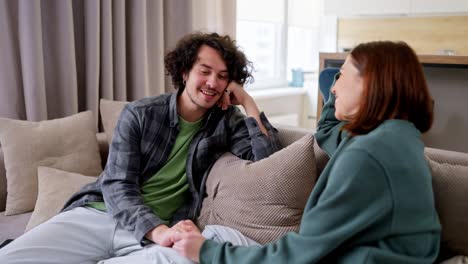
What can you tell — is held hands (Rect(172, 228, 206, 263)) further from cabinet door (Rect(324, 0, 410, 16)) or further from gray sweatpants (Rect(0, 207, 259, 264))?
cabinet door (Rect(324, 0, 410, 16))

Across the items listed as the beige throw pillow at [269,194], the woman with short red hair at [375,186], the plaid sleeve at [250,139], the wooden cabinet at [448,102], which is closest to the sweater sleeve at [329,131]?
the beige throw pillow at [269,194]

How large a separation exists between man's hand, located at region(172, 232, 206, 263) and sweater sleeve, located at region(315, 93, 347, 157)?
0.53 meters

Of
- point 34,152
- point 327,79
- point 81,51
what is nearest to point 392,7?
point 327,79

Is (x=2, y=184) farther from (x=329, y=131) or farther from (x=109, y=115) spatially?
(x=329, y=131)

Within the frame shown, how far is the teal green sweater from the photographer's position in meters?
0.96

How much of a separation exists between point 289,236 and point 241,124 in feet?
2.66

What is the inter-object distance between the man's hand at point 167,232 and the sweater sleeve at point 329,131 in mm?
502

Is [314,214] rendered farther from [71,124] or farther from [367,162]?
[71,124]

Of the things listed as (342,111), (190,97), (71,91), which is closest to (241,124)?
(190,97)

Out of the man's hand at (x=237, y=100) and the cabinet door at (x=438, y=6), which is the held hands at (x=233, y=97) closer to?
the man's hand at (x=237, y=100)

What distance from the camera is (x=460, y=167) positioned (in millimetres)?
1393

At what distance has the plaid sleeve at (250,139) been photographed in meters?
1.69

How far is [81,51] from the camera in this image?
263 cm

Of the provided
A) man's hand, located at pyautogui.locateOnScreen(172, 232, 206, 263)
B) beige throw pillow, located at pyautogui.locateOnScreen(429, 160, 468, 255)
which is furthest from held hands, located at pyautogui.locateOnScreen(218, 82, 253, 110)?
beige throw pillow, located at pyautogui.locateOnScreen(429, 160, 468, 255)
